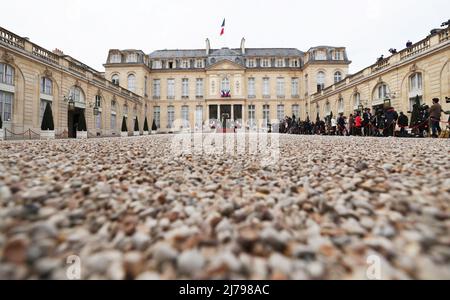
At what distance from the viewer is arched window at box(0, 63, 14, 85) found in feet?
44.3

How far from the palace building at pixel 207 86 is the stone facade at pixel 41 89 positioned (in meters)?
0.07

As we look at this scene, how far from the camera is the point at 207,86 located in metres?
40.5

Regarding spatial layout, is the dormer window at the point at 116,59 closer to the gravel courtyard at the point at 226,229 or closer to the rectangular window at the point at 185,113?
the rectangular window at the point at 185,113

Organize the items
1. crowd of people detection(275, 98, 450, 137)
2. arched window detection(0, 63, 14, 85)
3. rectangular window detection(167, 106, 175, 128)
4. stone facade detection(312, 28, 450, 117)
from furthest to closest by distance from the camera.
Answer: rectangular window detection(167, 106, 175, 128) < stone facade detection(312, 28, 450, 117) < arched window detection(0, 63, 14, 85) < crowd of people detection(275, 98, 450, 137)

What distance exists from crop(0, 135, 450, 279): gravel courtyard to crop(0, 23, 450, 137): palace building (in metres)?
17.3

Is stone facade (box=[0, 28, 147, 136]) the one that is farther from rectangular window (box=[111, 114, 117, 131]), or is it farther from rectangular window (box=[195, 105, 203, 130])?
rectangular window (box=[195, 105, 203, 130])

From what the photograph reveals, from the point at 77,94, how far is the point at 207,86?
2311 cm

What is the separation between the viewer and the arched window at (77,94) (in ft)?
64.4

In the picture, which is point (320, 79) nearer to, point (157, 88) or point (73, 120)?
point (157, 88)

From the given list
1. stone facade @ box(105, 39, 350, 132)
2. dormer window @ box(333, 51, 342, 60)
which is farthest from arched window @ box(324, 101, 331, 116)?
dormer window @ box(333, 51, 342, 60)

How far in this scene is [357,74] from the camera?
22.3 m

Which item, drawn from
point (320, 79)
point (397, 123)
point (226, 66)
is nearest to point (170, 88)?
point (226, 66)
